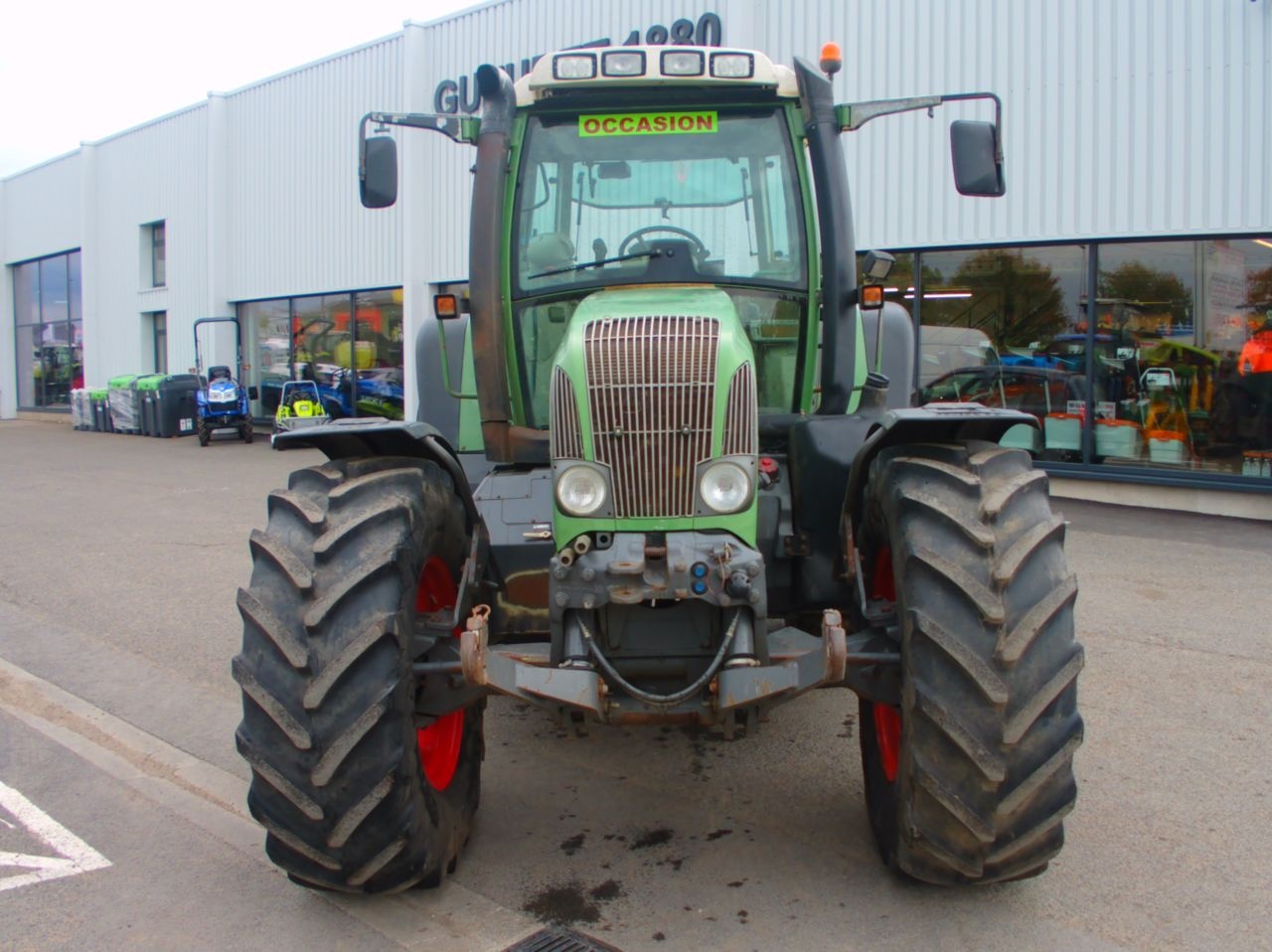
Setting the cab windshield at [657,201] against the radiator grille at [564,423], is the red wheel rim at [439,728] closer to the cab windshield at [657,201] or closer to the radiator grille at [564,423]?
the radiator grille at [564,423]

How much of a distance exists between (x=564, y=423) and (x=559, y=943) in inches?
61.3

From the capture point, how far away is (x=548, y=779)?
4402 millimetres

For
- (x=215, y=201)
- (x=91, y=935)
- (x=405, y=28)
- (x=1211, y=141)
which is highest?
(x=405, y=28)

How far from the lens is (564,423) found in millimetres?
3473

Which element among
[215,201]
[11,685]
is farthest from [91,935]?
[215,201]

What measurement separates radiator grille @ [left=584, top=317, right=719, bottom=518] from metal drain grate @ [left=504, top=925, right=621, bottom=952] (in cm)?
125

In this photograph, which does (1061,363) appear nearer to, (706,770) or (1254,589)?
(1254,589)

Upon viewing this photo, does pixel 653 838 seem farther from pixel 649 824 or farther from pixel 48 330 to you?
pixel 48 330

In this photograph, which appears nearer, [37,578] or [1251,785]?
[1251,785]

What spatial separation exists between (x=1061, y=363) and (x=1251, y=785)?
7927mm

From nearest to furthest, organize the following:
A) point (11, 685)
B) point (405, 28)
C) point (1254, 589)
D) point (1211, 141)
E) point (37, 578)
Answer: point (11, 685)
point (1254, 589)
point (37, 578)
point (1211, 141)
point (405, 28)

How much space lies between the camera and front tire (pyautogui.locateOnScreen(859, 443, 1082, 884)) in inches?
115

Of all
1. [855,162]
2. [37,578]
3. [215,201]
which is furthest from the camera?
[215,201]

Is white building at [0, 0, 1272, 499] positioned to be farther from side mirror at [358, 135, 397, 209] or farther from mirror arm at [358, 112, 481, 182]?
side mirror at [358, 135, 397, 209]
